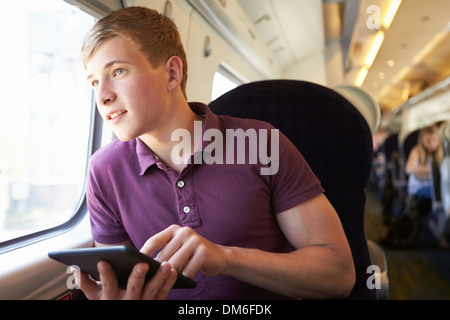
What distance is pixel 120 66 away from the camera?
2.60ft

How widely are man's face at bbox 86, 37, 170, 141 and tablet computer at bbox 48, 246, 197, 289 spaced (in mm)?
289

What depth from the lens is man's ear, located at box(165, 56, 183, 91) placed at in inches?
34.4

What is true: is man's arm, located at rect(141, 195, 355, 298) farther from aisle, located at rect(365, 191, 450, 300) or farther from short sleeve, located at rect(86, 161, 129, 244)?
aisle, located at rect(365, 191, 450, 300)

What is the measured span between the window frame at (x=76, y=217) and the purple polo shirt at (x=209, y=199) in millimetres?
201

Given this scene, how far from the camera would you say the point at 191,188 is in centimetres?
90

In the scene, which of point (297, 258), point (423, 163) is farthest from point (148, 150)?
point (423, 163)

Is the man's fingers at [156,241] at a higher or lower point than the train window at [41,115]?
lower

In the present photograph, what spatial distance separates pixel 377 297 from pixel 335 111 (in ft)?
1.84

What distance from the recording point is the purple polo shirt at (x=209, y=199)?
882mm

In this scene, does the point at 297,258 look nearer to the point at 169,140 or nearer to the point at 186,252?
the point at 186,252

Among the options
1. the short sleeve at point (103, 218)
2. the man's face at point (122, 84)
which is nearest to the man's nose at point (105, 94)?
the man's face at point (122, 84)

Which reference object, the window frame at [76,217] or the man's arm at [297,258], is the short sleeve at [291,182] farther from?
the window frame at [76,217]

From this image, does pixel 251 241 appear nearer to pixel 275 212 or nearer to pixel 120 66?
pixel 275 212
